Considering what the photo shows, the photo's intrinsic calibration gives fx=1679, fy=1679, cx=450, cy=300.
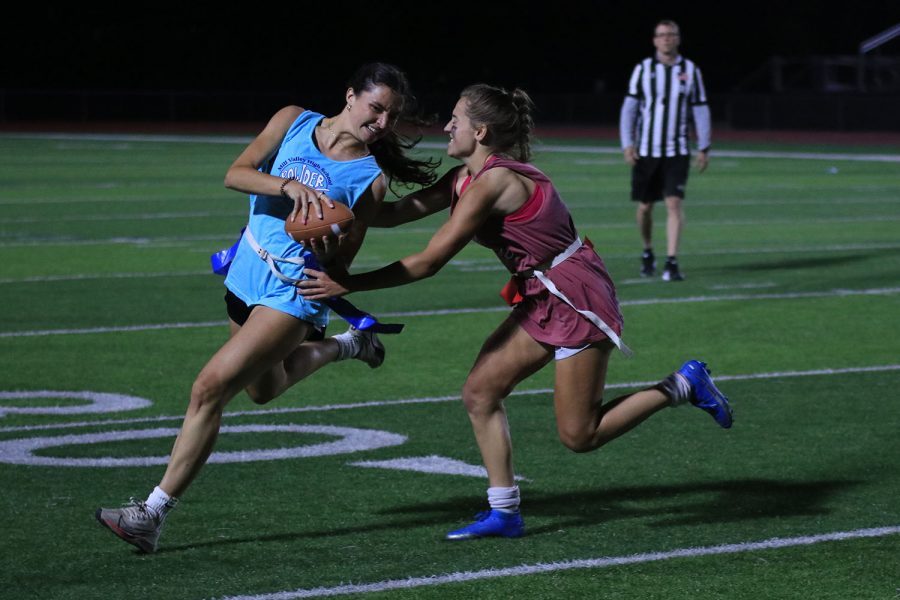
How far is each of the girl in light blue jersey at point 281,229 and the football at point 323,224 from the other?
19 millimetres

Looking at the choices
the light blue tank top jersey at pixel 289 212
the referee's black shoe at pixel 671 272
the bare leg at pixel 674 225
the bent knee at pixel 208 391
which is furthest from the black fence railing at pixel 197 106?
the bent knee at pixel 208 391

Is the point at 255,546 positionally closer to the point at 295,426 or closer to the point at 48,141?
the point at 295,426

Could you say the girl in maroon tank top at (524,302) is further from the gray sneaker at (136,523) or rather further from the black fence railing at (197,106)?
the black fence railing at (197,106)

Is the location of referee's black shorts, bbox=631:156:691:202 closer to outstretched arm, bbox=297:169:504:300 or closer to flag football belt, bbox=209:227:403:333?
flag football belt, bbox=209:227:403:333

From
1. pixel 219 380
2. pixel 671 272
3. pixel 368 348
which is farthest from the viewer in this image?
pixel 671 272

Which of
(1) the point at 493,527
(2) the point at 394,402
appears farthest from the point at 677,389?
(2) the point at 394,402

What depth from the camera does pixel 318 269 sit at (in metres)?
5.38

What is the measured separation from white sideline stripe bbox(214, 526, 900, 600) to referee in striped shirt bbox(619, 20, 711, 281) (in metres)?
7.87

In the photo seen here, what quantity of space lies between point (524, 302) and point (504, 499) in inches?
Answer: 26.5

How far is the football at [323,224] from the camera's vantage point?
524 cm

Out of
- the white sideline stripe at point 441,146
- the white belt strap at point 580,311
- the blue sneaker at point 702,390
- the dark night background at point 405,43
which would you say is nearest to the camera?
the white belt strap at point 580,311

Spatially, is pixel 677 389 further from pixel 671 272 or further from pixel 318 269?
pixel 671 272

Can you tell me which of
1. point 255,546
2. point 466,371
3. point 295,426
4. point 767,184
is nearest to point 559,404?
point 255,546

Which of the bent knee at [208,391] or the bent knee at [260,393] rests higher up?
the bent knee at [208,391]
